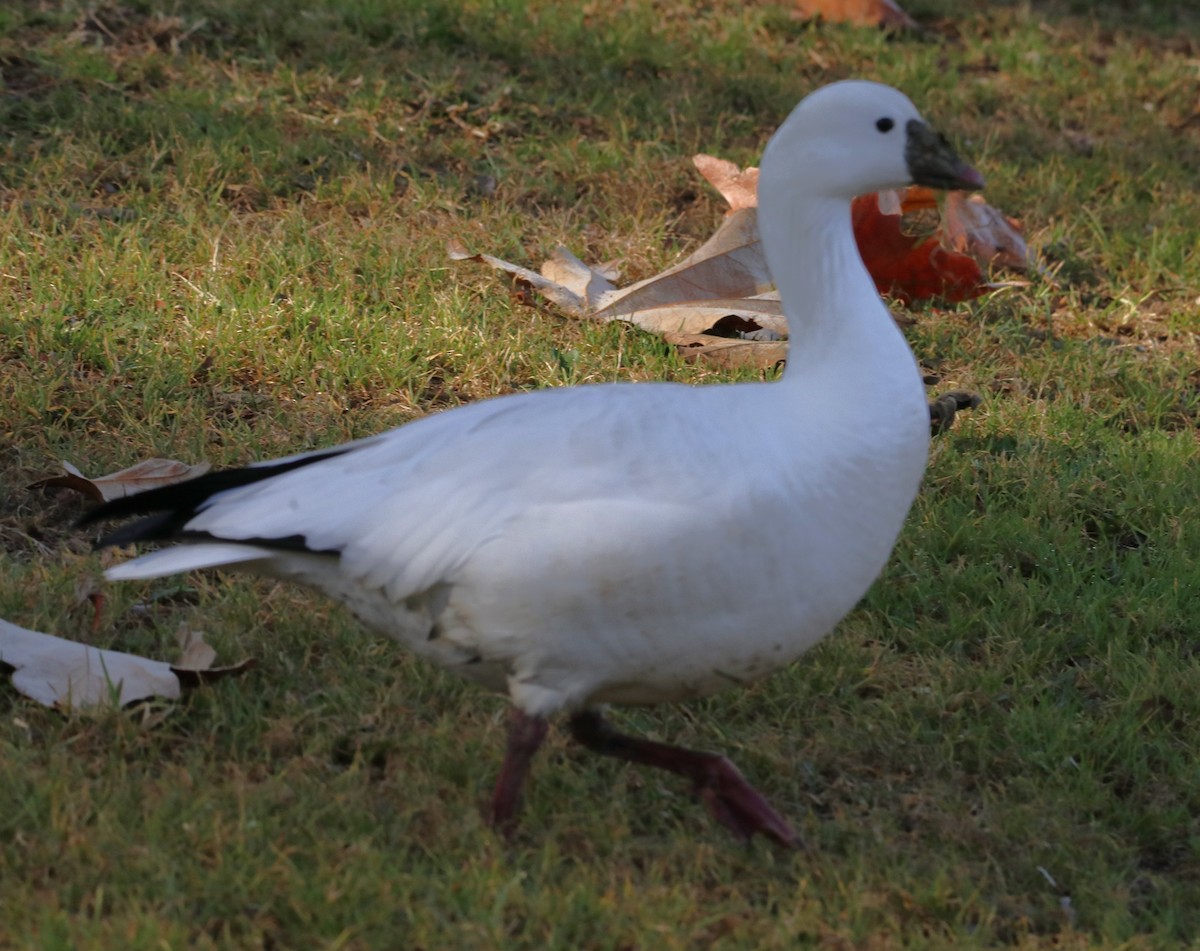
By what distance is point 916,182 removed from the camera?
116 inches

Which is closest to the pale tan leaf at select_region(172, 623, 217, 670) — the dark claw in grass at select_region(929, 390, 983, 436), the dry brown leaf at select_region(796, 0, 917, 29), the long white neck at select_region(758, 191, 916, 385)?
the long white neck at select_region(758, 191, 916, 385)

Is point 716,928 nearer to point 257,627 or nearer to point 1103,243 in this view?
point 257,627

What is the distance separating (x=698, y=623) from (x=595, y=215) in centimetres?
312

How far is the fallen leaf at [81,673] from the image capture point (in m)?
3.10

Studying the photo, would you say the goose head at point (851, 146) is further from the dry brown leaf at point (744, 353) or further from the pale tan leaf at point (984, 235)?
the pale tan leaf at point (984, 235)

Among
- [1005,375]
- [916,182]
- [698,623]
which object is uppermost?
[916,182]

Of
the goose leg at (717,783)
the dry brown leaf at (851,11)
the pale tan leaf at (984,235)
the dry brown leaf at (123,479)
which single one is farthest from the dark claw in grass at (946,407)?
the dry brown leaf at (851,11)

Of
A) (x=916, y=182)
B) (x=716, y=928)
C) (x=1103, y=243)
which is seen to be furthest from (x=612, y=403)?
(x=1103, y=243)

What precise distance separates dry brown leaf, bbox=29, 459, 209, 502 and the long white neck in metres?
1.54

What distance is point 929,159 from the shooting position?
115 inches

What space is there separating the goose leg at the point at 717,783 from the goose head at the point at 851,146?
1041 millimetres

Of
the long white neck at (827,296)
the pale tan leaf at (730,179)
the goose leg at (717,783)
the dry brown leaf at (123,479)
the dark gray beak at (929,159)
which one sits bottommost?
the dry brown leaf at (123,479)

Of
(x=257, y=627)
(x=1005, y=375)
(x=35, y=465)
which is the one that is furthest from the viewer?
(x=1005, y=375)

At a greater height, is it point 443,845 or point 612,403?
point 612,403
